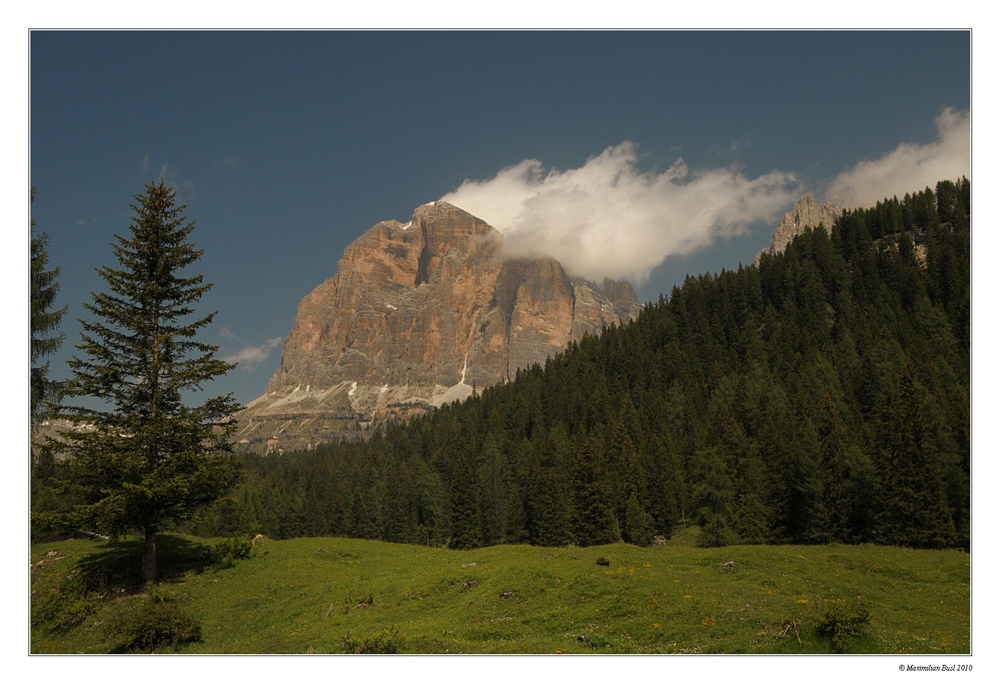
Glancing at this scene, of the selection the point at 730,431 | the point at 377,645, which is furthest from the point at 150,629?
the point at 730,431

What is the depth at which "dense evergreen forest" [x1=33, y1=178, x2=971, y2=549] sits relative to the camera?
53.8 m

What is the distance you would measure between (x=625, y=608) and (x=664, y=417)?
85.8 m

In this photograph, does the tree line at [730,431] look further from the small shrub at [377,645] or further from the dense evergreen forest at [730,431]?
the small shrub at [377,645]

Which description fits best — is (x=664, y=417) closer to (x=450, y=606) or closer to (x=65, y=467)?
(x=450, y=606)

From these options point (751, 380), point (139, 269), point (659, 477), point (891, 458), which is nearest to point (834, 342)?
point (751, 380)

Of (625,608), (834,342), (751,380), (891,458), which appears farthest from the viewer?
(834,342)

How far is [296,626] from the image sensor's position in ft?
77.2

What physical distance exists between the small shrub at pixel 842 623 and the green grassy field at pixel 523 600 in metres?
→ 0.28

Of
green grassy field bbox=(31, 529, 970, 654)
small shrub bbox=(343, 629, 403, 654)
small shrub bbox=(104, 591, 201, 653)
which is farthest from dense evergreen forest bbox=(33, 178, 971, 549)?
small shrub bbox=(343, 629, 403, 654)

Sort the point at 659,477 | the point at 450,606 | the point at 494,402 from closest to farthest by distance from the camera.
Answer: the point at 450,606, the point at 659,477, the point at 494,402

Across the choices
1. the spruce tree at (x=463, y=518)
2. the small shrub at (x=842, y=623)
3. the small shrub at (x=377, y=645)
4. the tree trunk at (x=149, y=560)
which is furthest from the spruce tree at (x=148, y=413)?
the spruce tree at (x=463, y=518)

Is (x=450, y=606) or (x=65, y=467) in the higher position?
(x=65, y=467)

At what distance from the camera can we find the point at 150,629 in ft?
68.0

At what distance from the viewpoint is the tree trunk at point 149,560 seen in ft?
92.6
